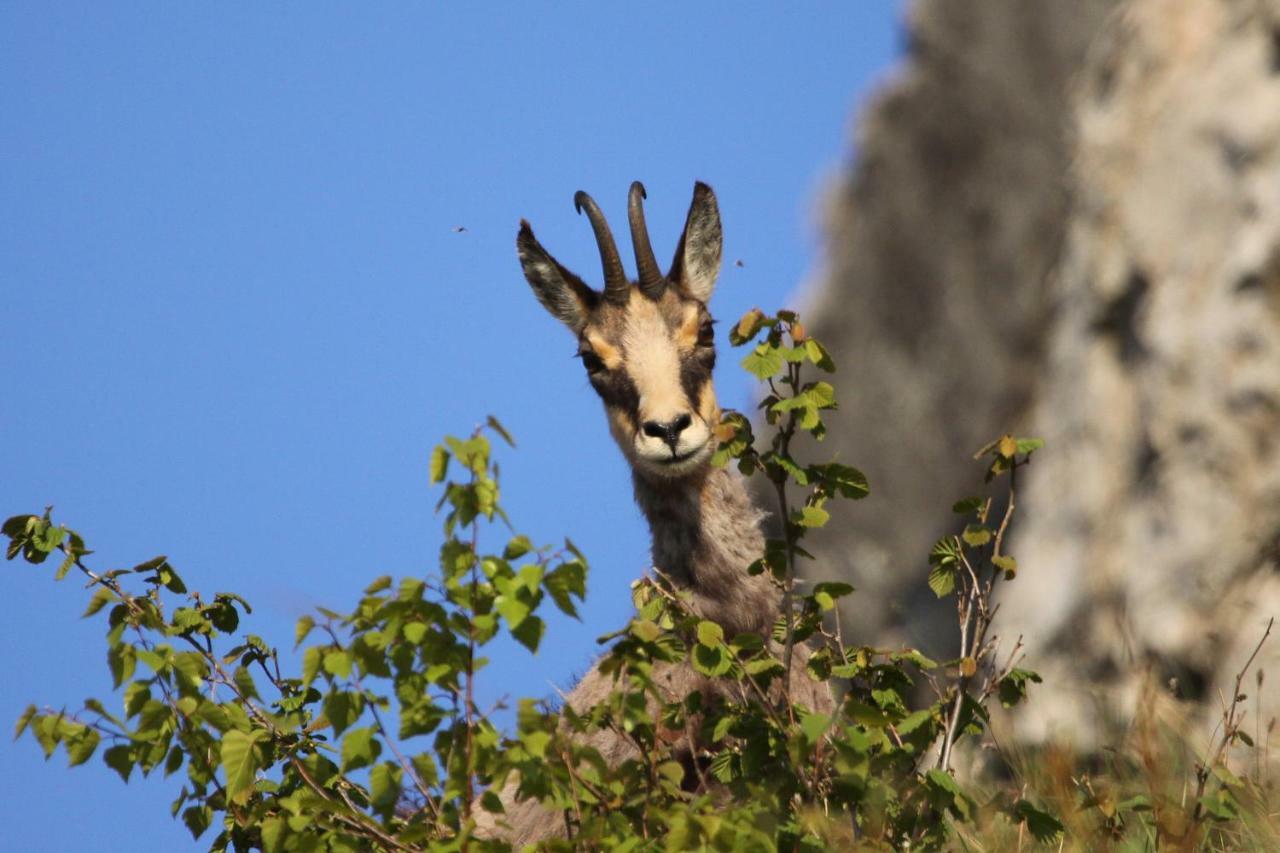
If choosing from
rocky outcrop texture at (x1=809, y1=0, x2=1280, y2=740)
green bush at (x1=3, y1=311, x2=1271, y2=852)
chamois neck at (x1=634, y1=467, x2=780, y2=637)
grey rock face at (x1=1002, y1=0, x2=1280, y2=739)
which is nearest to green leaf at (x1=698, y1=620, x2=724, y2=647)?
green bush at (x1=3, y1=311, x2=1271, y2=852)

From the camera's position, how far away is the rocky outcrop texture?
1192 centimetres

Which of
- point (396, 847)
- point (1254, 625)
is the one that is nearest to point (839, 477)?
point (396, 847)

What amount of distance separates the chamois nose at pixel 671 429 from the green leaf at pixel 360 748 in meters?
3.59

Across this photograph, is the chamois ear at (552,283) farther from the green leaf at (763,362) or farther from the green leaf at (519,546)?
the green leaf at (519,546)

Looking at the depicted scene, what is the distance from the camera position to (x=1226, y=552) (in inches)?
458

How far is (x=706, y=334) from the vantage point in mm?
8945

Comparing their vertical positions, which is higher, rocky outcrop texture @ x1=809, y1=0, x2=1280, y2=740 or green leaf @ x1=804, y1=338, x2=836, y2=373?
rocky outcrop texture @ x1=809, y1=0, x2=1280, y2=740

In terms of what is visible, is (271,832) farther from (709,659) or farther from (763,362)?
(763,362)

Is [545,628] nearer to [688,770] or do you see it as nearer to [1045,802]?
[688,770]

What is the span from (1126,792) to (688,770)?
217cm

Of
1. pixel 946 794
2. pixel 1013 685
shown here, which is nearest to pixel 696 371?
pixel 1013 685

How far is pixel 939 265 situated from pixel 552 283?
14043mm

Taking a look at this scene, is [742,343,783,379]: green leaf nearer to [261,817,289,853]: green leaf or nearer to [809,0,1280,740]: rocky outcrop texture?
[261,817,289,853]: green leaf

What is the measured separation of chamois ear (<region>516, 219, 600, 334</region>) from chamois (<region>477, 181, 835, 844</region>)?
0.05ft
